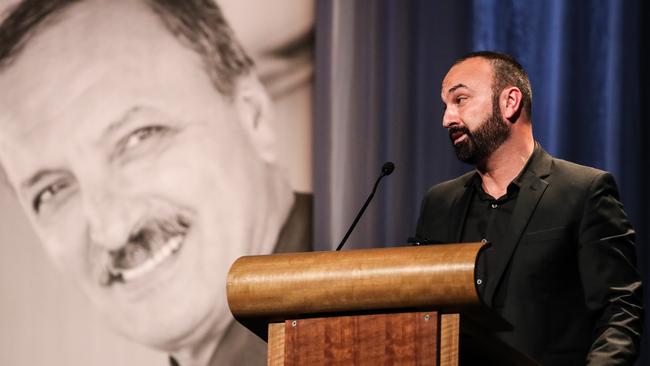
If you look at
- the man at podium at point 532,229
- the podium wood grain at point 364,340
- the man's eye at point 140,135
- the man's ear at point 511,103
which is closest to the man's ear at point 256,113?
the man's eye at point 140,135

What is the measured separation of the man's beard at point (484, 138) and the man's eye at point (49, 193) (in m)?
1.88

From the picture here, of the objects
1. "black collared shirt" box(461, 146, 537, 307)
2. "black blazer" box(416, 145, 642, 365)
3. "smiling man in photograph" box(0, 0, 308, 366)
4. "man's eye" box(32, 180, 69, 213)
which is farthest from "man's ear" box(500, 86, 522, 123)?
"man's eye" box(32, 180, 69, 213)

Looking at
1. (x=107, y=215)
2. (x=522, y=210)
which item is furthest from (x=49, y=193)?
(x=522, y=210)

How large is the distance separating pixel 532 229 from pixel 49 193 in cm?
221

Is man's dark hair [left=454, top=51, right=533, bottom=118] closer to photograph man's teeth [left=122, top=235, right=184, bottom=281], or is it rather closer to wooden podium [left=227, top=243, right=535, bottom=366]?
wooden podium [left=227, top=243, right=535, bottom=366]

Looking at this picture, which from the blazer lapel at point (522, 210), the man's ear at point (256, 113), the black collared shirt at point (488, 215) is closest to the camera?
the blazer lapel at point (522, 210)

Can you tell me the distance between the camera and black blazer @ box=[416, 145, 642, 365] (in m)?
2.61

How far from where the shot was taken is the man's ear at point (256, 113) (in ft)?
14.1

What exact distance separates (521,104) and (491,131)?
0.14 metres

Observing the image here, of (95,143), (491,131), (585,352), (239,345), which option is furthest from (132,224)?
(585,352)

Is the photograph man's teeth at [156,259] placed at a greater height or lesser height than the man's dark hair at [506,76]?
lesser

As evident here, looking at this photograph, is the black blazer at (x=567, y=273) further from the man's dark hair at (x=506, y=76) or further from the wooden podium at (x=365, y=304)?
the wooden podium at (x=365, y=304)

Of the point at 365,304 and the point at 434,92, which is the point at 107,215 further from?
the point at 365,304

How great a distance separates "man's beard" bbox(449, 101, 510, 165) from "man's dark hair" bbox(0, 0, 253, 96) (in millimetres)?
1556
